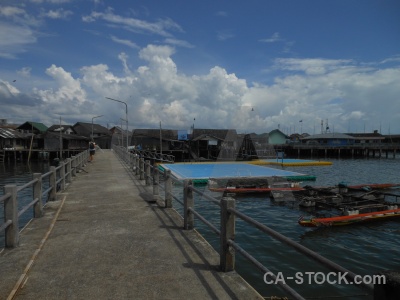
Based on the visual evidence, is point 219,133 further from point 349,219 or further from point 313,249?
point 313,249

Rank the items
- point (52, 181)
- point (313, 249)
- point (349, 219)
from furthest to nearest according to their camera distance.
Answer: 1. point (349, 219)
2. point (313, 249)
3. point (52, 181)

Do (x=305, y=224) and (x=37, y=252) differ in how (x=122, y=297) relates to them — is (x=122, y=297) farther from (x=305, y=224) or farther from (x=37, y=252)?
(x=305, y=224)

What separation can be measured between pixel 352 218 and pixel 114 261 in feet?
38.8

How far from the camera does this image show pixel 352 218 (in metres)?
13.6

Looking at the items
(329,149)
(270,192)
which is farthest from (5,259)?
(329,149)

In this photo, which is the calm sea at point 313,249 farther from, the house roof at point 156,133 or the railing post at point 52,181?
the house roof at point 156,133

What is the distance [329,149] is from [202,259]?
82.6 m

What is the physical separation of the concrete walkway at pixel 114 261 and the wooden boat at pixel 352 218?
7106 millimetres

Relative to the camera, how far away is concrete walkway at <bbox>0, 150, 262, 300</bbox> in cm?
402

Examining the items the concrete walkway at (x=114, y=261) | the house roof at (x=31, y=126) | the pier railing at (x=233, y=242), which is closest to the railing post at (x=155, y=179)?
the concrete walkway at (x=114, y=261)

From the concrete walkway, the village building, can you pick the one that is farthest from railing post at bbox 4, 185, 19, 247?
the village building

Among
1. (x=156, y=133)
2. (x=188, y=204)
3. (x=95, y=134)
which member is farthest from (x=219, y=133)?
(x=188, y=204)

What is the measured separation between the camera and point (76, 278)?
440 centimetres

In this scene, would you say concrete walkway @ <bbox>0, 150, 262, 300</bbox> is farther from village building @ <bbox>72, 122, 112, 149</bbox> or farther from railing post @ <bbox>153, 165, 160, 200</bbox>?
village building @ <bbox>72, 122, 112, 149</bbox>
